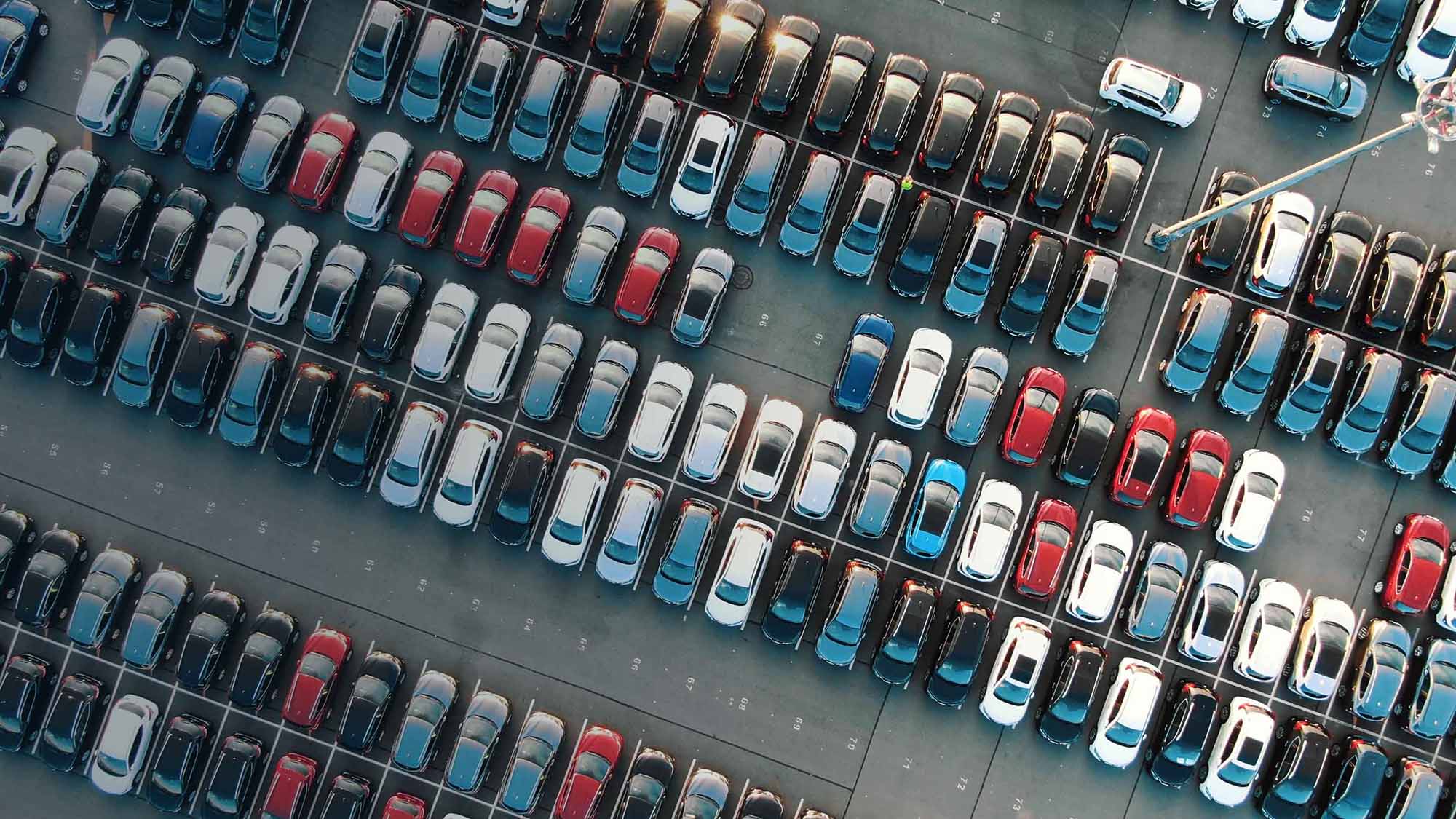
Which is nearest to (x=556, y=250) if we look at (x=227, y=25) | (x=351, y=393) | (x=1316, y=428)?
(x=351, y=393)

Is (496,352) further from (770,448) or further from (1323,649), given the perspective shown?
(1323,649)

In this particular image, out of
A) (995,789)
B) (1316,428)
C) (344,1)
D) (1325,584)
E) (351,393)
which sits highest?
(344,1)

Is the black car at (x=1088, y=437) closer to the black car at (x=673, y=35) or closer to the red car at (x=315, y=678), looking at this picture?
the black car at (x=673, y=35)

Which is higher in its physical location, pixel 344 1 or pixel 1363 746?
pixel 344 1

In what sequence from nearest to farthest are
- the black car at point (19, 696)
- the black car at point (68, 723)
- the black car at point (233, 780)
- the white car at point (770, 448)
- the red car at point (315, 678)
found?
the white car at point (770, 448) < the red car at point (315, 678) < the black car at point (233, 780) < the black car at point (68, 723) < the black car at point (19, 696)

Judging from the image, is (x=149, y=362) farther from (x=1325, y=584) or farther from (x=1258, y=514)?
(x=1325, y=584)

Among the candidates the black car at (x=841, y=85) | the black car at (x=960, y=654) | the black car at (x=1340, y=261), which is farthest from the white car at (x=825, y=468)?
the black car at (x=1340, y=261)
